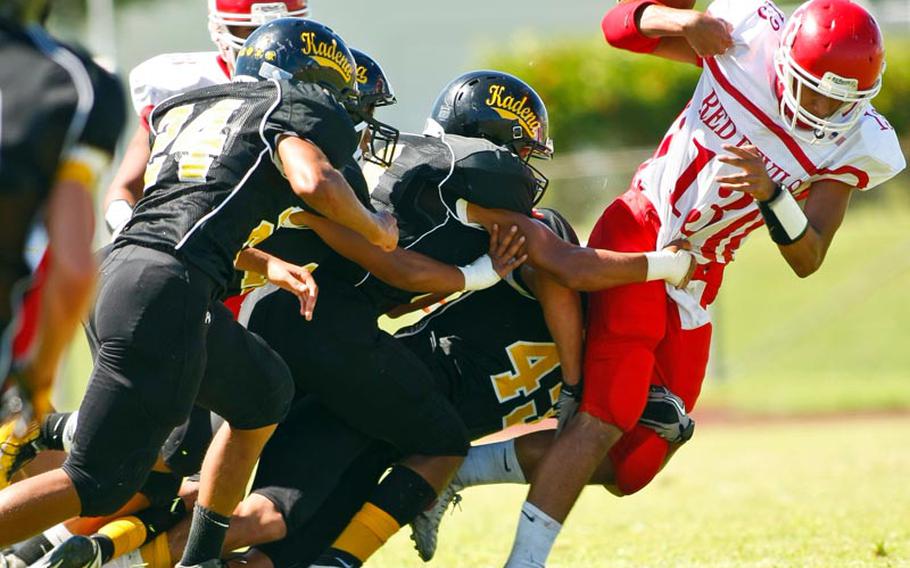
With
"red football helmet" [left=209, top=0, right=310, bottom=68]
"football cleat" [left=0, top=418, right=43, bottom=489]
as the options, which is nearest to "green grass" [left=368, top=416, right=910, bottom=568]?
"football cleat" [left=0, top=418, right=43, bottom=489]

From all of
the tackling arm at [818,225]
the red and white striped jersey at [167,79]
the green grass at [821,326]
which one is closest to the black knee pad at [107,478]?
the red and white striped jersey at [167,79]

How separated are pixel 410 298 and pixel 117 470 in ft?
4.50

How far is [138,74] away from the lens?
5.23 metres

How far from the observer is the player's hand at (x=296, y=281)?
3.86 meters

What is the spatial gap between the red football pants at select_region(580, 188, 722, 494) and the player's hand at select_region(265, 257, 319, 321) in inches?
45.4

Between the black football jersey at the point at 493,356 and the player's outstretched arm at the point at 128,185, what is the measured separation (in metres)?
1.12

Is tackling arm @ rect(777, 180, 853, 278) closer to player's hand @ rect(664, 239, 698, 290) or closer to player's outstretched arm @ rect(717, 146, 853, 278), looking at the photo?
player's outstretched arm @ rect(717, 146, 853, 278)

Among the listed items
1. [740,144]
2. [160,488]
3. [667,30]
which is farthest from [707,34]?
[160,488]

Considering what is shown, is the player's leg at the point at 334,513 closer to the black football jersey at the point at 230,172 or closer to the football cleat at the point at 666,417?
the football cleat at the point at 666,417

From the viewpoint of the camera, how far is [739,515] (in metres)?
6.83

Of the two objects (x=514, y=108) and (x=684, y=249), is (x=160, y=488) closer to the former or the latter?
(x=514, y=108)

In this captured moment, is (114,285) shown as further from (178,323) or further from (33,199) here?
(33,199)

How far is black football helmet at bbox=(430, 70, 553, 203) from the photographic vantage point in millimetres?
4742

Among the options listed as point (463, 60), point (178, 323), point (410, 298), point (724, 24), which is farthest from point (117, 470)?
point (463, 60)
